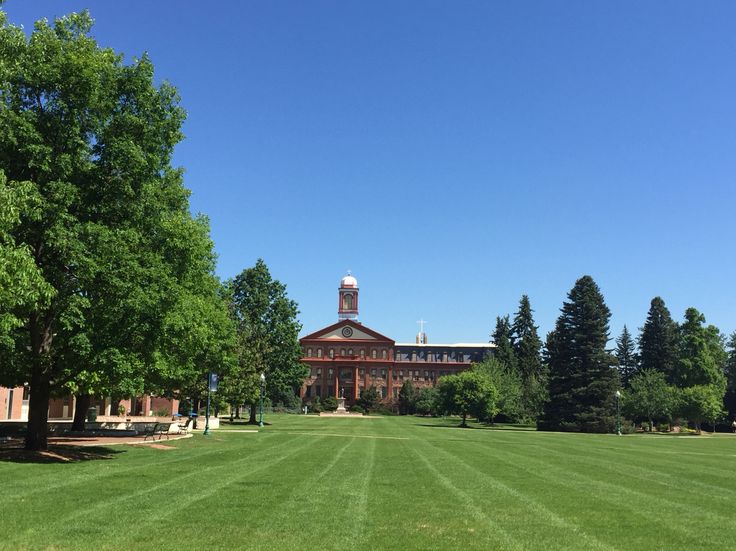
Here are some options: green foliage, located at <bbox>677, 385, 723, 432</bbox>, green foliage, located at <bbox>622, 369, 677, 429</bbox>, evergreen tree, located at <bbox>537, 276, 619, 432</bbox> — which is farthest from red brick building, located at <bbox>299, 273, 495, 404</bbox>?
green foliage, located at <bbox>677, 385, 723, 432</bbox>

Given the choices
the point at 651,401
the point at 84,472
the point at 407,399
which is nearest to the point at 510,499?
the point at 84,472

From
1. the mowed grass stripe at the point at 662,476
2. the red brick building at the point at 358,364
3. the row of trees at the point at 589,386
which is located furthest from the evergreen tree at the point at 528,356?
the mowed grass stripe at the point at 662,476

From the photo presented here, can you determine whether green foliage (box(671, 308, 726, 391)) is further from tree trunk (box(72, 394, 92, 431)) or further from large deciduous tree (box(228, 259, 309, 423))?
tree trunk (box(72, 394, 92, 431))

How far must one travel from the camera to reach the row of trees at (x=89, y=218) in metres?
18.1

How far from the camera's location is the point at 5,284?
557 inches

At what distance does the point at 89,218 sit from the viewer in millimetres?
19938

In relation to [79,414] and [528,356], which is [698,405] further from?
[79,414]

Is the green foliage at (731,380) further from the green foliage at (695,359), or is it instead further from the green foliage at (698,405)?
the green foliage at (698,405)

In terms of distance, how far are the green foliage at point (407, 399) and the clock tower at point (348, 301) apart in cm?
2385

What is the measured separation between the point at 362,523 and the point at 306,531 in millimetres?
1138

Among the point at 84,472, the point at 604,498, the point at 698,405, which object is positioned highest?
the point at 698,405

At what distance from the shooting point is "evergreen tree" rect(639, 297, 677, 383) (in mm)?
94375

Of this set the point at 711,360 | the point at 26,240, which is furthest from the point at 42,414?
the point at 711,360

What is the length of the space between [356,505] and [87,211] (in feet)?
42.2
